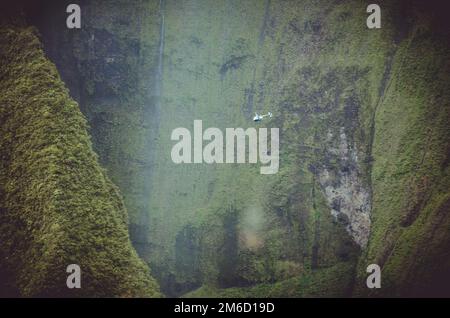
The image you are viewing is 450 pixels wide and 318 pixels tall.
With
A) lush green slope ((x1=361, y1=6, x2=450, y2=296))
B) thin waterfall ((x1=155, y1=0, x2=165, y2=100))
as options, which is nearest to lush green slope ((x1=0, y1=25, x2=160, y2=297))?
thin waterfall ((x1=155, y1=0, x2=165, y2=100))

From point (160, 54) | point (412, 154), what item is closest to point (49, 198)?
point (160, 54)

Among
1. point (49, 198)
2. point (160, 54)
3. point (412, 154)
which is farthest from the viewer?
point (160, 54)

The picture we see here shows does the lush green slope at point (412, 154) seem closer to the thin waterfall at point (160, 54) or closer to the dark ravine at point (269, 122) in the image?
the dark ravine at point (269, 122)

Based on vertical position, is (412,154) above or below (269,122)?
below

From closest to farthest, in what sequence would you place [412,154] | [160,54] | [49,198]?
[49,198] < [412,154] < [160,54]

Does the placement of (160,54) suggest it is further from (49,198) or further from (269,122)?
(49,198)

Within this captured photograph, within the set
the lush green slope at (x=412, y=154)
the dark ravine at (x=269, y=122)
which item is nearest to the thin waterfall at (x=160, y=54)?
the dark ravine at (x=269, y=122)

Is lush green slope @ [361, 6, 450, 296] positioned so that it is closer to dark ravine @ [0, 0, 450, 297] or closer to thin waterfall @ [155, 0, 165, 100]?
dark ravine @ [0, 0, 450, 297]
